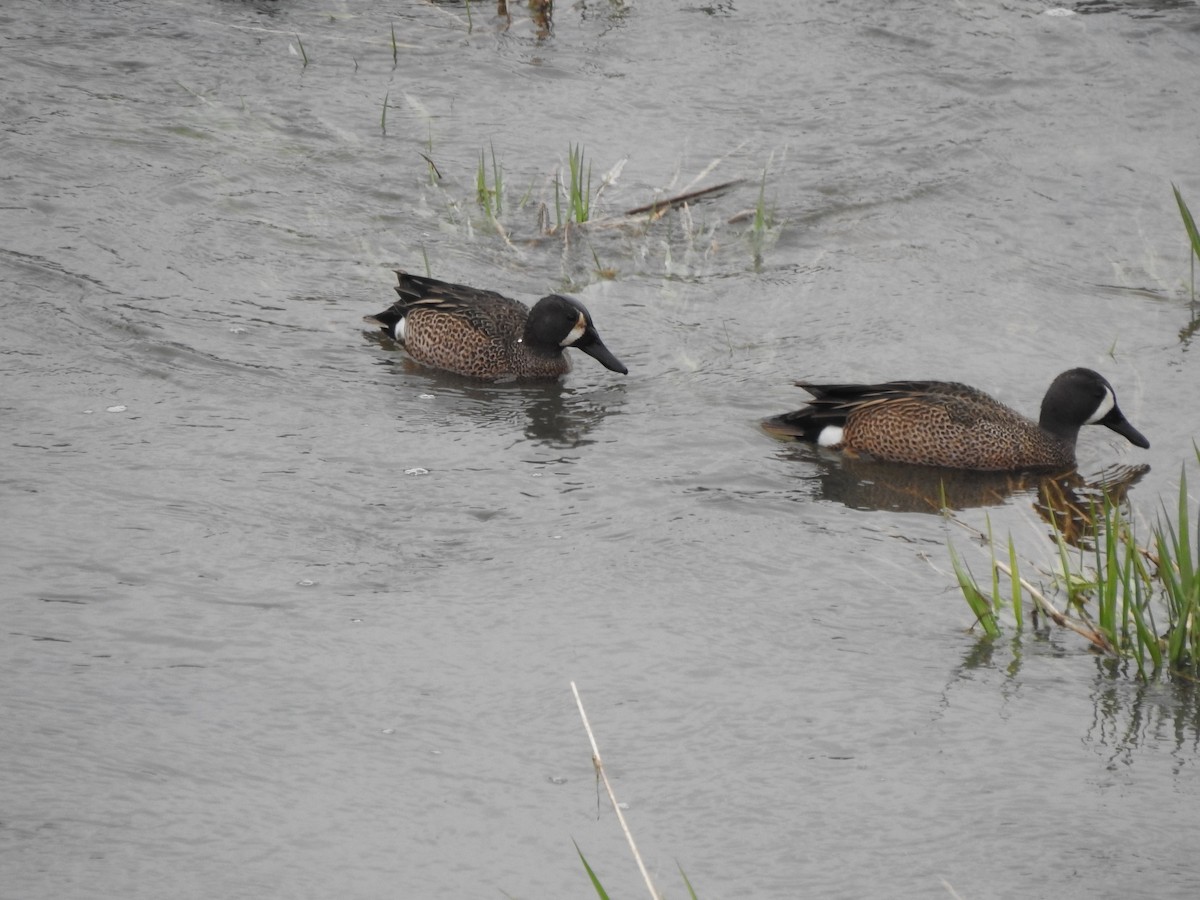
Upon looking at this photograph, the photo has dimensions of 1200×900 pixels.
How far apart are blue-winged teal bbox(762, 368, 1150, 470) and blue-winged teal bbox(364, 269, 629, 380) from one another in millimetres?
1394

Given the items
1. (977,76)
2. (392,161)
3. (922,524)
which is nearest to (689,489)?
(922,524)

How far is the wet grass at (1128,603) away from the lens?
4.88m

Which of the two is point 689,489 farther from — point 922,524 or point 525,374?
point 525,374

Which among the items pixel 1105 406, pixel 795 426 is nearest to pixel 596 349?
A: pixel 795 426

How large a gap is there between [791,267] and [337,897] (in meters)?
6.07

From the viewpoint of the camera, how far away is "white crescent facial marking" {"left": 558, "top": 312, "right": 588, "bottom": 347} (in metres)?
8.23

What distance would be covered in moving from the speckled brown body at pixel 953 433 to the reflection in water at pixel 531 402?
48.9 inches

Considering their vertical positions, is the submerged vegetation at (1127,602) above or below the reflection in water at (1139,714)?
above

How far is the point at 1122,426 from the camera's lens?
7.54 m

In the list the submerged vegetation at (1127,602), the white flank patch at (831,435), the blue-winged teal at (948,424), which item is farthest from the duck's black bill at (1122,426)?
the submerged vegetation at (1127,602)

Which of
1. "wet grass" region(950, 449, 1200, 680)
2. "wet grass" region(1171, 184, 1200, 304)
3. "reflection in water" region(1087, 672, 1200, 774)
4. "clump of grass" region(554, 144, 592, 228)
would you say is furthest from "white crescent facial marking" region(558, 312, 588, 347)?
"reflection in water" region(1087, 672, 1200, 774)

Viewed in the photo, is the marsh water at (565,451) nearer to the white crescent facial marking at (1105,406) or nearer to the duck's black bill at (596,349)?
the duck's black bill at (596,349)

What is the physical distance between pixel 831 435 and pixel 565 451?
4.17 ft

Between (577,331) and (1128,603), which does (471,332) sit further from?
(1128,603)
